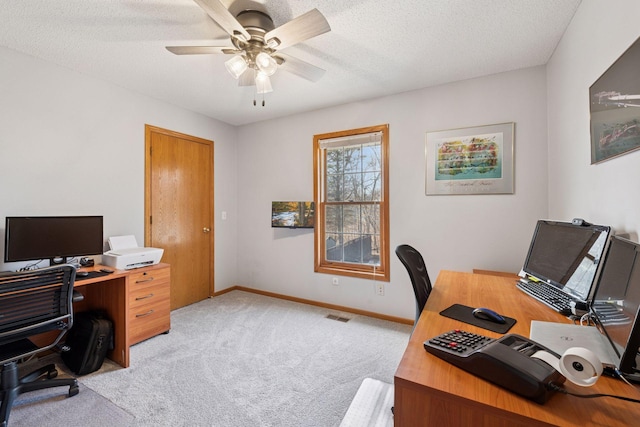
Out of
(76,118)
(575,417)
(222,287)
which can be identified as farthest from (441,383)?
(222,287)

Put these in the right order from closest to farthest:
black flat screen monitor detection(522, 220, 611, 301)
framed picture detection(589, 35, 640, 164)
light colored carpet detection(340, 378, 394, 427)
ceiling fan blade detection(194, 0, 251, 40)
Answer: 1. framed picture detection(589, 35, 640, 164)
2. black flat screen monitor detection(522, 220, 611, 301)
3. ceiling fan blade detection(194, 0, 251, 40)
4. light colored carpet detection(340, 378, 394, 427)

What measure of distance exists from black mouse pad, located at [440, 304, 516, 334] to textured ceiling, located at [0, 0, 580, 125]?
6.05 feet

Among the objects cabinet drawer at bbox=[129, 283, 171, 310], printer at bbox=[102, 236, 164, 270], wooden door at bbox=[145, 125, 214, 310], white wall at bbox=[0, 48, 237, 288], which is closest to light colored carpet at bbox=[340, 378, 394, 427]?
cabinet drawer at bbox=[129, 283, 171, 310]

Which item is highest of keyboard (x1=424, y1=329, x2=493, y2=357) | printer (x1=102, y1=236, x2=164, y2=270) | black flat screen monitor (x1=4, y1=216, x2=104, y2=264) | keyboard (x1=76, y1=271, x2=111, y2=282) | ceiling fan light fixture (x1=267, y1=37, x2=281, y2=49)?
ceiling fan light fixture (x1=267, y1=37, x2=281, y2=49)

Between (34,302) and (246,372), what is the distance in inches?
56.8

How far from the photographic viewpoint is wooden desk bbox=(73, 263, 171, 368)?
2.28m

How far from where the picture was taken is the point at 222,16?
5.01 feet

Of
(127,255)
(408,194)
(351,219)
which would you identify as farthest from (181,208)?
(408,194)

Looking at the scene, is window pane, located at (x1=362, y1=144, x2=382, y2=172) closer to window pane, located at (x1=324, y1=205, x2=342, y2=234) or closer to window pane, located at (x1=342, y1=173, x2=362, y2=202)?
window pane, located at (x1=342, y1=173, x2=362, y2=202)

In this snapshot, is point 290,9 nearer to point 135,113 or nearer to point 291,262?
point 135,113

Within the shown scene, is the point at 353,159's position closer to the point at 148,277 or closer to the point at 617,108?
the point at 617,108

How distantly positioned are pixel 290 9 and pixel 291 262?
2888 millimetres

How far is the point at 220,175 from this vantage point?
411cm

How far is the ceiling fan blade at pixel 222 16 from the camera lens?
1.42 meters
